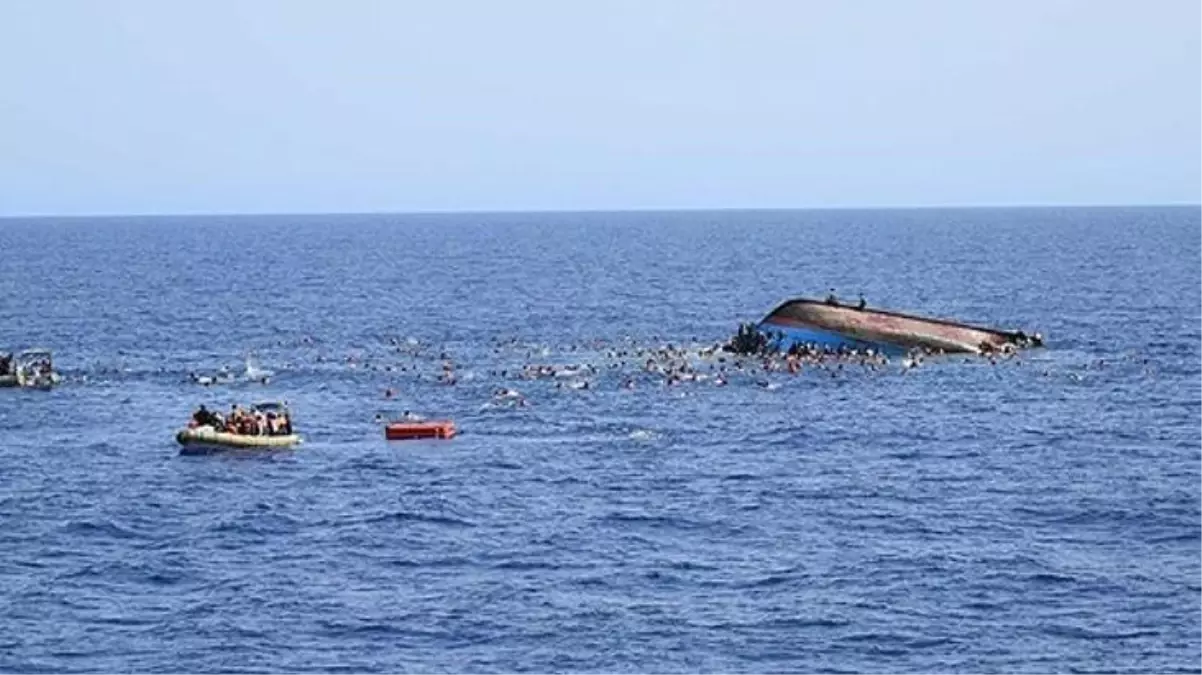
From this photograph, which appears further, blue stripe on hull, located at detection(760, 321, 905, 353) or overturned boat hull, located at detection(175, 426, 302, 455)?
blue stripe on hull, located at detection(760, 321, 905, 353)

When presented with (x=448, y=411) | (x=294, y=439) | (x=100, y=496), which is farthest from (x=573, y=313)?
(x=100, y=496)

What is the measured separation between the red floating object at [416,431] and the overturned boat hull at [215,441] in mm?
5693

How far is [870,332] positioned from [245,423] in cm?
5064

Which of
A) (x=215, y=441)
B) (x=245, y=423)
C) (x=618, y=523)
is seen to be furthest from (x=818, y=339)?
(x=618, y=523)

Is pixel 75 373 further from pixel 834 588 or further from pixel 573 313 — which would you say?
pixel 834 588

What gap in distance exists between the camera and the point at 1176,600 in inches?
2283

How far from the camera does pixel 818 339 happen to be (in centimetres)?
12706

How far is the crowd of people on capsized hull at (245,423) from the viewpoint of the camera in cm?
8794

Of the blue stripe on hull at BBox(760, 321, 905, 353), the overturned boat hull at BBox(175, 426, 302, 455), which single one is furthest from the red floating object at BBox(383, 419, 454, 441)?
the blue stripe on hull at BBox(760, 321, 905, 353)

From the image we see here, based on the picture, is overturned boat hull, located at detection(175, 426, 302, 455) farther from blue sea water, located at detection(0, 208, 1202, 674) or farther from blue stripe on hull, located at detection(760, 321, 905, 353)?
blue stripe on hull, located at detection(760, 321, 905, 353)

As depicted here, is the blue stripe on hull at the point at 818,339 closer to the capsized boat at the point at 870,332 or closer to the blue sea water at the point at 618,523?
the capsized boat at the point at 870,332

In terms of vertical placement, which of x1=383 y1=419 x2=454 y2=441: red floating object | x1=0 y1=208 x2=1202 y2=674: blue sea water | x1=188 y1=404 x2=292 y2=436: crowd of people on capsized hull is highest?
x1=188 y1=404 x2=292 y2=436: crowd of people on capsized hull

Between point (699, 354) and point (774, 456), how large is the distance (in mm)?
42158

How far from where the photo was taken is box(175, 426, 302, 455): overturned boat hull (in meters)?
86.4
